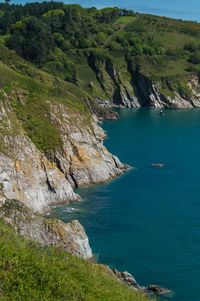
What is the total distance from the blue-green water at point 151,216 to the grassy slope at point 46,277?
1167 inches

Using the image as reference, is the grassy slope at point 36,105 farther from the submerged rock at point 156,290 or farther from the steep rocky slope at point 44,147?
the submerged rock at point 156,290

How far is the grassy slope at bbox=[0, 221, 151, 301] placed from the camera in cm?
2187

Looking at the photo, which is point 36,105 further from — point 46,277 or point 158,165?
point 46,277

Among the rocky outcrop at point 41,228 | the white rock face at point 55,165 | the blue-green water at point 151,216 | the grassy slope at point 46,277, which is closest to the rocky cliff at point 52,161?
the white rock face at point 55,165

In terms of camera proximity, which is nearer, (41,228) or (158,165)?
(41,228)

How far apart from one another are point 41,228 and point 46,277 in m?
29.6

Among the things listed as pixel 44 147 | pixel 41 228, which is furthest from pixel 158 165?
pixel 41 228

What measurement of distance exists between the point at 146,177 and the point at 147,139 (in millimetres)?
41656

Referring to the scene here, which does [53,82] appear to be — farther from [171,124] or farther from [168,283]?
[168,283]

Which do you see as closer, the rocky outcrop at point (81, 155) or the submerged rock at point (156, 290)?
the submerged rock at point (156, 290)

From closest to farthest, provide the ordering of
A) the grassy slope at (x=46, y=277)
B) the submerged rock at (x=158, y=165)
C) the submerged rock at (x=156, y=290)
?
the grassy slope at (x=46, y=277) → the submerged rock at (x=156, y=290) → the submerged rock at (x=158, y=165)

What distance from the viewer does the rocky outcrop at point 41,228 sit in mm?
49281

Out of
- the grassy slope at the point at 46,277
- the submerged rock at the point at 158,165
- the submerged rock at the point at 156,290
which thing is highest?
the grassy slope at the point at 46,277

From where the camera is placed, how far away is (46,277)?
2308cm
